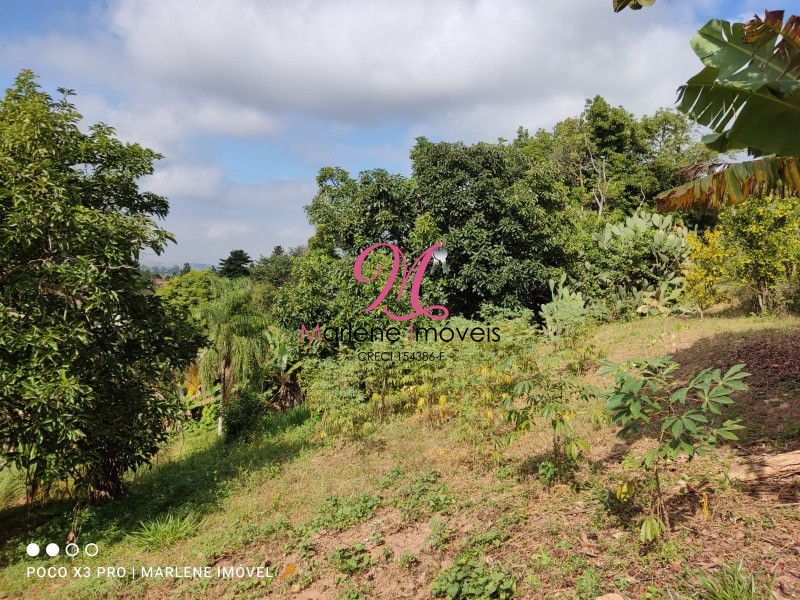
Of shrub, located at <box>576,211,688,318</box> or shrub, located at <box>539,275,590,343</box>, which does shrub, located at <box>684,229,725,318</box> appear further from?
shrub, located at <box>539,275,590,343</box>

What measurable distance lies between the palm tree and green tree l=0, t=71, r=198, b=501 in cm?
316

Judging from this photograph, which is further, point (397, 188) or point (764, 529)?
point (397, 188)

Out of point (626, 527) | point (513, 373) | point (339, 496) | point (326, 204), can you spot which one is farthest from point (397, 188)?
point (626, 527)

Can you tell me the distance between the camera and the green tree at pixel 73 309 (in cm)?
393

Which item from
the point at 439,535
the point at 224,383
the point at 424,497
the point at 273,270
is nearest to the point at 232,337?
the point at 224,383

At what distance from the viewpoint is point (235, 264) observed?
3775cm

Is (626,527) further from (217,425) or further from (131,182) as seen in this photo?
(217,425)

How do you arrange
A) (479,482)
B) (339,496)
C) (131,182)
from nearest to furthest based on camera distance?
(479,482) → (339,496) → (131,182)

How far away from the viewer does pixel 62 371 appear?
3873 millimetres

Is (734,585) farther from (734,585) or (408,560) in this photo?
(408,560)

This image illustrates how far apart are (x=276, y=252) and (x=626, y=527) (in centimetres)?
3571

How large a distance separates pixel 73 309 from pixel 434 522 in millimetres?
3657

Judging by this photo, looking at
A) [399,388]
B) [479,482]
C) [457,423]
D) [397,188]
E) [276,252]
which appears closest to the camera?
[479,482]

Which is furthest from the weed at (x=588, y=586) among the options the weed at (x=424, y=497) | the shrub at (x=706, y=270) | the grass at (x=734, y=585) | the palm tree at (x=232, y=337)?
the shrub at (x=706, y=270)
